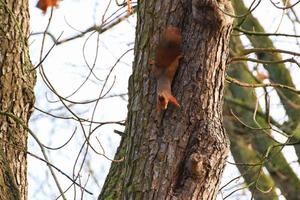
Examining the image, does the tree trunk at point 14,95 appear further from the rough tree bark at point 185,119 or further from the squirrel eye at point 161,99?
the squirrel eye at point 161,99

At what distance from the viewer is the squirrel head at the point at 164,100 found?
234cm

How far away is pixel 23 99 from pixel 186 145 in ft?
3.75

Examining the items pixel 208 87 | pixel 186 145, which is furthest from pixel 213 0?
pixel 186 145

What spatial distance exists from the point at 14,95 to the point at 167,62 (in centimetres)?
107

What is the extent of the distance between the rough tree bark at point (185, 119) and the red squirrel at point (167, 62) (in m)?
0.02

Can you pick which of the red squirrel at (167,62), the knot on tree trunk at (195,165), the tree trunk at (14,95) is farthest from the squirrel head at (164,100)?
the tree trunk at (14,95)

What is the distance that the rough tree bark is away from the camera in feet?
7.63

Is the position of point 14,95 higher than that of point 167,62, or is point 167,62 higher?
point 14,95

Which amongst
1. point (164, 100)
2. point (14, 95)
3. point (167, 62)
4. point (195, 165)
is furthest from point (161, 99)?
point (14, 95)

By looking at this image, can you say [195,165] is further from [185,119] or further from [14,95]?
[14,95]

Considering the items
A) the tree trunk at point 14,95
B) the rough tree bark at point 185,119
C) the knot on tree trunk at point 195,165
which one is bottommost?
the knot on tree trunk at point 195,165

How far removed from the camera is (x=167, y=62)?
Answer: 7.80 ft

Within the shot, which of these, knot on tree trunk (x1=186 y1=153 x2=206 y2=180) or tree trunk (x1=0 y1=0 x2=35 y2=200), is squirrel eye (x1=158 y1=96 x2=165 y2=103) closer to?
knot on tree trunk (x1=186 y1=153 x2=206 y2=180)

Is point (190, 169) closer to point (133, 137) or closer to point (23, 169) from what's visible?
point (133, 137)
